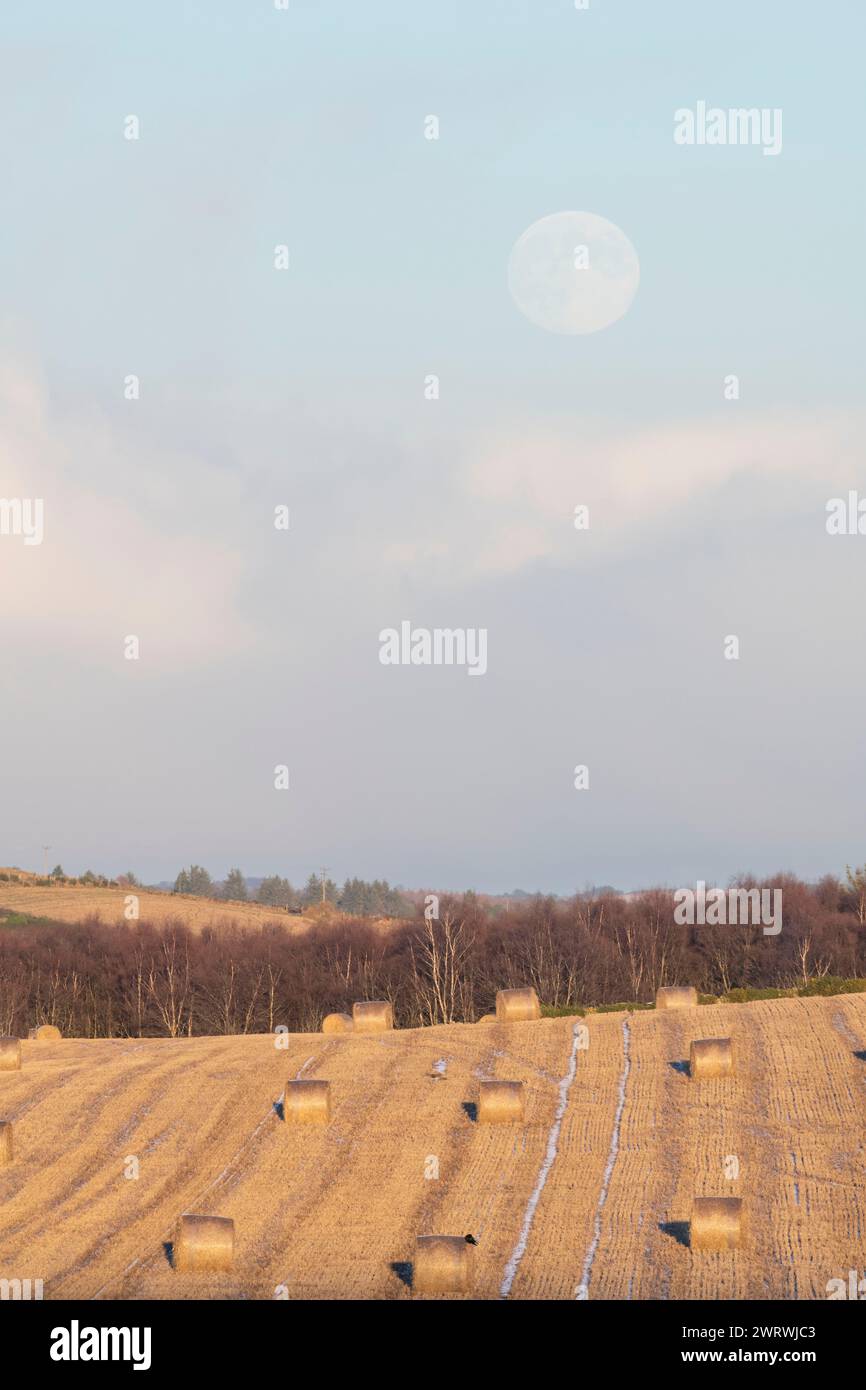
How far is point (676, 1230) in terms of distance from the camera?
2652 centimetres

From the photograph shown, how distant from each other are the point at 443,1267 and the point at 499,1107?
760cm

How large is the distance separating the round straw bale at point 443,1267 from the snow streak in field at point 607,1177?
1798 millimetres

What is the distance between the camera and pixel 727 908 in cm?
11369

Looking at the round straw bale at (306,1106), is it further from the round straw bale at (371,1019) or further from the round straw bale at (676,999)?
the round straw bale at (676,999)

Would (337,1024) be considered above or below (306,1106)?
above

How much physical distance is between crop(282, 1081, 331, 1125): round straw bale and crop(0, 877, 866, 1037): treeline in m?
59.7

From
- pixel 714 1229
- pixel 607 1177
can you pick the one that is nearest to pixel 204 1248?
pixel 607 1177

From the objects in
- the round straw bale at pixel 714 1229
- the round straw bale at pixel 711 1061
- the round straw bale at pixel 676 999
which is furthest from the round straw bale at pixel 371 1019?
the round straw bale at pixel 714 1229

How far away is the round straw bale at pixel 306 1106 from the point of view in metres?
32.8

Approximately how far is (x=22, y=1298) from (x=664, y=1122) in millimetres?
13073

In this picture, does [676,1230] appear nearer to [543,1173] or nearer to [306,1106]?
[543,1173]

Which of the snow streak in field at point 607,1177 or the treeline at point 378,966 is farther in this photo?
the treeline at point 378,966
